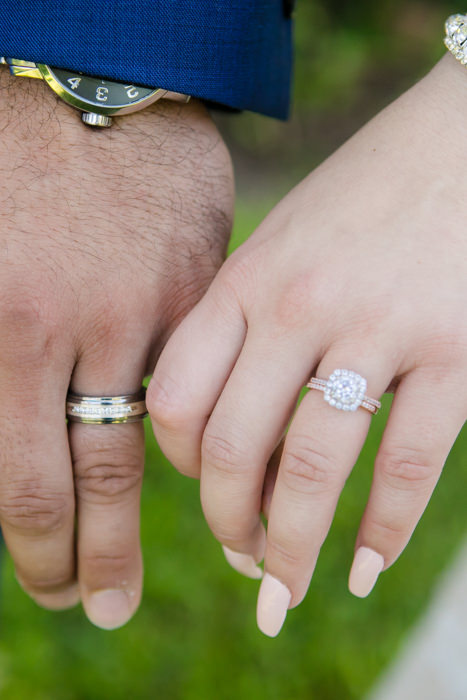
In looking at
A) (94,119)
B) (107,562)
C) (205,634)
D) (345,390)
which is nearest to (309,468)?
(345,390)

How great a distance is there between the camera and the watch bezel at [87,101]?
1.07 m

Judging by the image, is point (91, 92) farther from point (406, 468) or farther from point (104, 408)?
point (406, 468)

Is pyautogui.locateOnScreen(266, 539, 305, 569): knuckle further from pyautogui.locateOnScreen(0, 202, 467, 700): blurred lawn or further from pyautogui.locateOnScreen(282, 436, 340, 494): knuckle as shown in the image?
pyautogui.locateOnScreen(0, 202, 467, 700): blurred lawn

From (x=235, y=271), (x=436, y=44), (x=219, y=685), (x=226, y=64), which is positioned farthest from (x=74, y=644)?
(x=436, y=44)

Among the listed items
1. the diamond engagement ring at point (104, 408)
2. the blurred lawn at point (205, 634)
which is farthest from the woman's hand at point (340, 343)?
the blurred lawn at point (205, 634)

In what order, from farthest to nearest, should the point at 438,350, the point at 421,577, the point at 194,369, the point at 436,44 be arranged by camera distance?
the point at 436,44 → the point at 421,577 → the point at 194,369 → the point at 438,350

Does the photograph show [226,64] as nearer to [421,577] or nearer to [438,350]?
[438,350]

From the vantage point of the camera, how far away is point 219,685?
219 cm

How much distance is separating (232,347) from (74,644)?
165cm

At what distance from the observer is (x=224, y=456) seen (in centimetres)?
105

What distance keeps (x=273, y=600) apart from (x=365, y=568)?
0.52ft

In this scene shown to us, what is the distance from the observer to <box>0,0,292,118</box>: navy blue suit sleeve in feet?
3.41

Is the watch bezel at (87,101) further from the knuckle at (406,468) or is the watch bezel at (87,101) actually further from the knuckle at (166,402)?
the knuckle at (406,468)

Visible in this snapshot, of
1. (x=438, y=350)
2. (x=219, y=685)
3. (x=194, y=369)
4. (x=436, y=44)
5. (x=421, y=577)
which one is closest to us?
(x=438, y=350)
